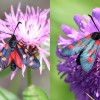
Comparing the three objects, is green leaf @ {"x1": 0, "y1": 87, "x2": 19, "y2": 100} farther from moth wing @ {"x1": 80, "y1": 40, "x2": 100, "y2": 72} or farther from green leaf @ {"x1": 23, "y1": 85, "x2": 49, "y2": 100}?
moth wing @ {"x1": 80, "y1": 40, "x2": 100, "y2": 72}

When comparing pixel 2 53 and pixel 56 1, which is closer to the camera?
pixel 2 53

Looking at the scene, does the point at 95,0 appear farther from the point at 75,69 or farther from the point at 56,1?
the point at 75,69

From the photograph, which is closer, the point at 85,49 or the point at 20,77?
the point at 85,49

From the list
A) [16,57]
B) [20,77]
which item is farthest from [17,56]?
[20,77]

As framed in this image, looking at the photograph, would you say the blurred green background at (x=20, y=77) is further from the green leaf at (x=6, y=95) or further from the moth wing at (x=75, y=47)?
the moth wing at (x=75, y=47)

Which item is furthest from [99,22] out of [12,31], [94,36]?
[12,31]

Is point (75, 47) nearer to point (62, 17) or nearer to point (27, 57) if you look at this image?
point (27, 57)
